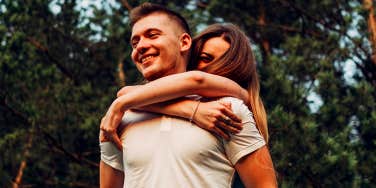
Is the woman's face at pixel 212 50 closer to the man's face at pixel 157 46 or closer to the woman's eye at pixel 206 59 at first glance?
the woman's eye at pixel 206 59

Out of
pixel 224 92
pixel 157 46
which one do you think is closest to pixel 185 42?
pixel 157 46

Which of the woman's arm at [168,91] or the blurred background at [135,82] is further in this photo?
the blurred background at [135,82]

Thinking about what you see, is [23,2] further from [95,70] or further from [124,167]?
[124,167]

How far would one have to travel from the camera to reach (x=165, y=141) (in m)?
1.53

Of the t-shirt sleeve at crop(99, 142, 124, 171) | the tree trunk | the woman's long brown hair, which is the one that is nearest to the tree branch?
the tree trunk

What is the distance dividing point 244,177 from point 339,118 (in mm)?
3841

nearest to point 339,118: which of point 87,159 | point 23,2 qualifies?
point 87,159

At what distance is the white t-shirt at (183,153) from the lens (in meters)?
1.49

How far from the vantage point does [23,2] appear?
6680mm

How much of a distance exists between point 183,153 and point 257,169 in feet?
0.61

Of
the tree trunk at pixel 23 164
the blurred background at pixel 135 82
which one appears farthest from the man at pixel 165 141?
the tree trunk at pixel 23 164

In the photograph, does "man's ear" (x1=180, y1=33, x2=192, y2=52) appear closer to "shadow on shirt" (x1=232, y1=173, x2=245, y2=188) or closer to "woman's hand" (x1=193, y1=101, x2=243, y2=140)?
"woman's hand" (x1=193, y1=101, x2=243, y2=140)

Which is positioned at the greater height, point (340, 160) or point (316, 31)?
point (316, 31)

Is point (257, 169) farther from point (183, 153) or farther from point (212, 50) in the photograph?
point (212, 50)
